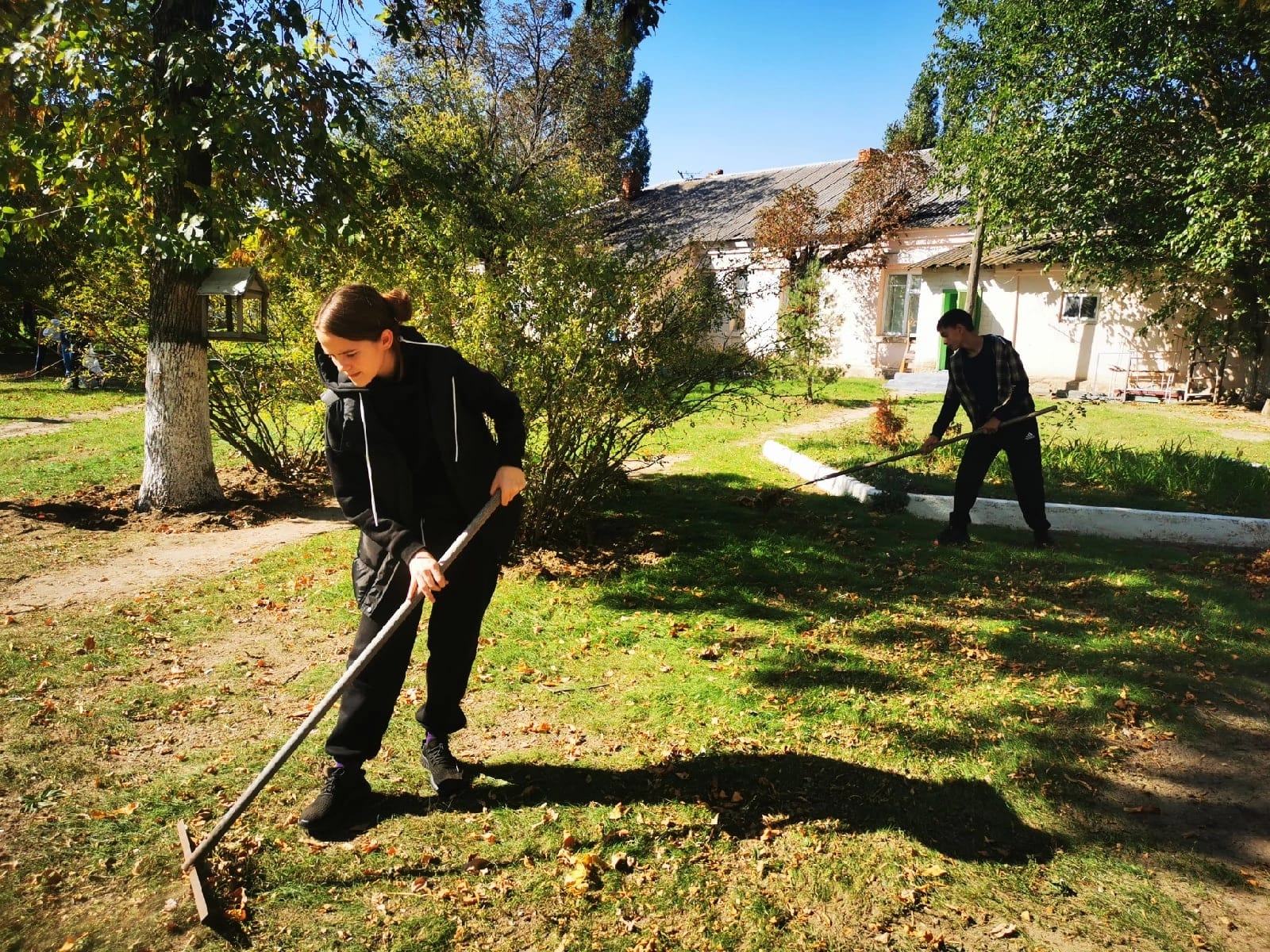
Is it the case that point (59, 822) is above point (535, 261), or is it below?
below

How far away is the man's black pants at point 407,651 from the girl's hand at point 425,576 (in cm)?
18

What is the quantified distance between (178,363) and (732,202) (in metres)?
25.1

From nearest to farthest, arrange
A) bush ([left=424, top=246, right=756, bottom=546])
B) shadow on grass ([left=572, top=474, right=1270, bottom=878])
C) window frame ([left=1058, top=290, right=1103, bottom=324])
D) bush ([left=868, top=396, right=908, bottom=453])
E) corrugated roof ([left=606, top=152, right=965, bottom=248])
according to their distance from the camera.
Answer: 1. shadow on grass ([left=572, top=474, right=1270, bottom=878])
2. bush ([left=424, top=246, right=756, bottom=546])
3. bush ([left=868, top=396, right=908, bottom=453])
4. window frame ([left=1058, top=290, right=1103, bottom=324])
5. corrugated roof ([left=606, top=152, right=965, bottom=248])

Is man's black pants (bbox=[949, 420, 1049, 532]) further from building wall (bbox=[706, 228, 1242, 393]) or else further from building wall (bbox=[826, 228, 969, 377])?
building wall (bbox=[826, 228, 969, 377])

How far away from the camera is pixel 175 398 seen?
764cm

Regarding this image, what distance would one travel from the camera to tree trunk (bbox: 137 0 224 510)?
7059 mm

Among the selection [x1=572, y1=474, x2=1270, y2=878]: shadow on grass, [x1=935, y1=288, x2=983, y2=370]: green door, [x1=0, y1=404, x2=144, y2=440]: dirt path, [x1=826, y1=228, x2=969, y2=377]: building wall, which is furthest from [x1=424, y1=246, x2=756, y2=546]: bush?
[x1=826, y1=228, x2=969, y2=377]: building wall

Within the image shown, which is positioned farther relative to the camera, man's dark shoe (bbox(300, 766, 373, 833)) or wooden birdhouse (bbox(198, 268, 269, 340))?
wooden birdhouse (bbox(198, 268, 269, 340))

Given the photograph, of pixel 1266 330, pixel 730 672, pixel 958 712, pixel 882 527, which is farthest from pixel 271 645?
pixel 1266 330

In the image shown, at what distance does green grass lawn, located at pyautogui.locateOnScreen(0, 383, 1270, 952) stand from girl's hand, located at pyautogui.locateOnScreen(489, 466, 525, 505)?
1.31m

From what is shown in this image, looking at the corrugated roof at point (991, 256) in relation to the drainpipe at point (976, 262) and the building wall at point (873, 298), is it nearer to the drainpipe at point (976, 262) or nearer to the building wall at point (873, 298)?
the building wall at point (873, 298)

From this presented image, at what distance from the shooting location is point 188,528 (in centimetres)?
754

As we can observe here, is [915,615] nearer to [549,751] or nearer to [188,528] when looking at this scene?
[549,751]

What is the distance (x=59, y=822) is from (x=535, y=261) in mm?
4357
